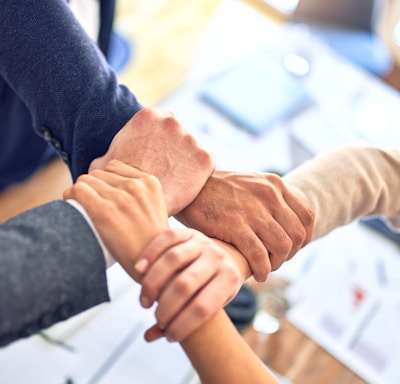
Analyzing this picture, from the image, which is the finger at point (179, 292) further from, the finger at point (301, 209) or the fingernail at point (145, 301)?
the finger at point (301, 209)

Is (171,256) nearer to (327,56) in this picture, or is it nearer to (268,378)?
(268,378)

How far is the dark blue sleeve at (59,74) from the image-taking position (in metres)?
0.73

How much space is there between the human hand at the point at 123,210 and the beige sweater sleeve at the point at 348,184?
11.3 inches

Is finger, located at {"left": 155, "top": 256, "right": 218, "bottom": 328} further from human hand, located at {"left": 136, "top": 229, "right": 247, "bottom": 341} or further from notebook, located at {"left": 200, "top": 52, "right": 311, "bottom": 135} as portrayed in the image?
notebook, located at {"left": 200, "top": 52, "right": 311, "bottom": 135}

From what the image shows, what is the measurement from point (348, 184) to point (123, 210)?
43 centimetres

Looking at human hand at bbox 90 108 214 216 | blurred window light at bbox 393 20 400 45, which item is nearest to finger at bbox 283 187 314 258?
human hand at bbox 90 108 214 216

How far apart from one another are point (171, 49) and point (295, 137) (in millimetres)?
1736

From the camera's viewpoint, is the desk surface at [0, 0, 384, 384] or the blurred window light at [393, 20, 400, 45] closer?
the desk surface at [0, 0, 384, 384]

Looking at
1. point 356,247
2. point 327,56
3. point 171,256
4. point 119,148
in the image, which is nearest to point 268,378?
point 171,256

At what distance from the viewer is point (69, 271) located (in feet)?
1.71

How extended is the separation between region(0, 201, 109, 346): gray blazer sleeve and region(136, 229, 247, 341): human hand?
0.06 meters

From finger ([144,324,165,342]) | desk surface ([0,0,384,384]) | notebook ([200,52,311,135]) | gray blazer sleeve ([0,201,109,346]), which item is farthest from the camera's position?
notebook ([200,52,311,135])

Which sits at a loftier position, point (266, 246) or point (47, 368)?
point (266, 246)

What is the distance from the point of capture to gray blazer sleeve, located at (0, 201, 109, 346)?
18.8 inches
